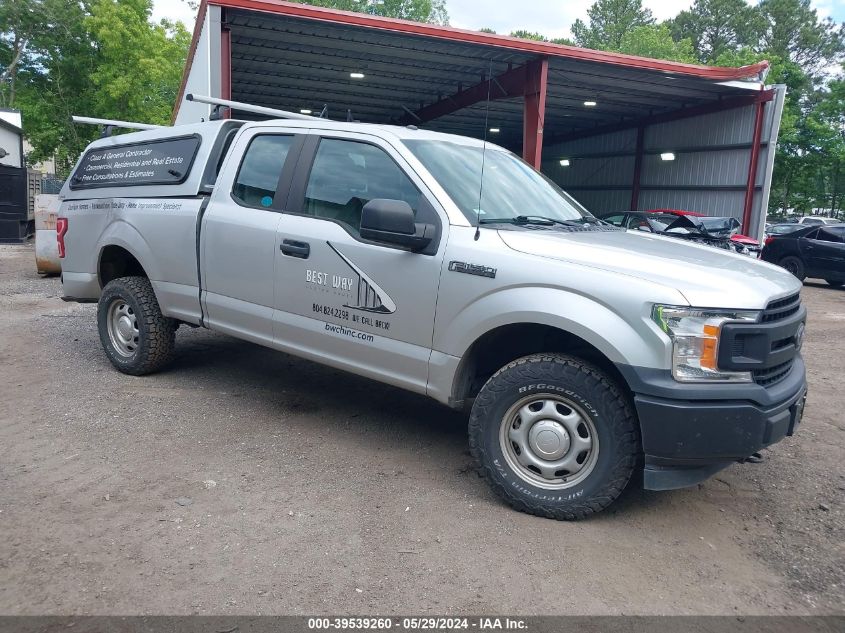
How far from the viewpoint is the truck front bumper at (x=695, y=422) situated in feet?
10.1

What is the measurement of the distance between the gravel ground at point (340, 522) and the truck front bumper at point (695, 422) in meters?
0.50

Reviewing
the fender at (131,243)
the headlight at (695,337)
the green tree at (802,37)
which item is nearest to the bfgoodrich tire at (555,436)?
the headlight at (695,337)

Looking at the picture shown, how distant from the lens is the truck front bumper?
3.07 m

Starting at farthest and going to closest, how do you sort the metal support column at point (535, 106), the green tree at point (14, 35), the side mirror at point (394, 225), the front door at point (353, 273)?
the green tree at point (14, 35) < the metal support column at point (535, 106) < the front door at point (353, 273) < the side mirror at point (394, 225)

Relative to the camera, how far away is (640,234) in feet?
14.5

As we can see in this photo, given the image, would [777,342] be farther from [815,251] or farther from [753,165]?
[753,165]

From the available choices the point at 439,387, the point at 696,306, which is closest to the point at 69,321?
the point at 439,387

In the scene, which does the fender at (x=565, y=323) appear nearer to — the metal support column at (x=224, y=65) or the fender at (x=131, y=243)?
the fender at (x=131, y=243)

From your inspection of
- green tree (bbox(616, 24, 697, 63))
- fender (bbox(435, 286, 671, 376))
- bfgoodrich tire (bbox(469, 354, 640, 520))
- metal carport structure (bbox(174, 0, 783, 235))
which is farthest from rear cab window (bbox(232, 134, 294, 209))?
green tree (bbox(616, 24, 697, 63))

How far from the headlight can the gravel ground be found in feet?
2.99

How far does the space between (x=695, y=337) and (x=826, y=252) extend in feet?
45.2

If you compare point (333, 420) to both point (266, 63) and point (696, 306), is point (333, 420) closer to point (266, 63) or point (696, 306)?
point (696, 306)

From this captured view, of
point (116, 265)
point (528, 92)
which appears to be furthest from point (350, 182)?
point (528, 92)

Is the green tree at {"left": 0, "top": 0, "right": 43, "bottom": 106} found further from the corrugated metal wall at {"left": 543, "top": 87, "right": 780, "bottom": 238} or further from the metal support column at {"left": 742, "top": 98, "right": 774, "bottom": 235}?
the metal support column at {"left": 742, "top": 98, "right": 774, "bottom": 235}
